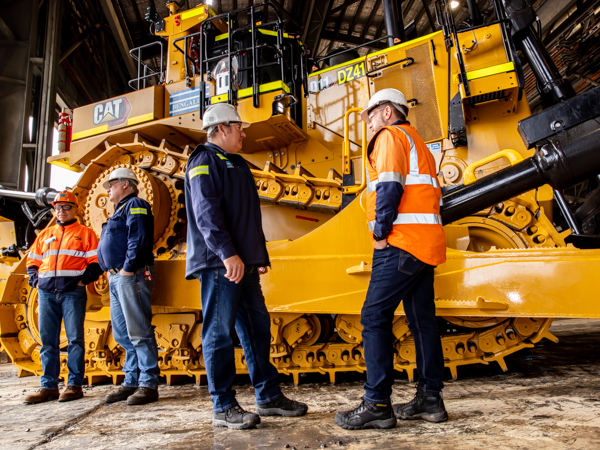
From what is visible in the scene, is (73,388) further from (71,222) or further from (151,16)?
(151,16)

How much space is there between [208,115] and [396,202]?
127 cm

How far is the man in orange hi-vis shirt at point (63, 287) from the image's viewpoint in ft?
11.0

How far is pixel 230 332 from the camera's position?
7.32 feet

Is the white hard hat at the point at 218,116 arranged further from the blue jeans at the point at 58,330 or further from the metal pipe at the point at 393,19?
the metal pipe at the point at 393,19

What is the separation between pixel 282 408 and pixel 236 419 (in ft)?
0.98

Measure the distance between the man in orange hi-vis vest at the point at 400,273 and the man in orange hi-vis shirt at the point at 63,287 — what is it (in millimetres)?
2411

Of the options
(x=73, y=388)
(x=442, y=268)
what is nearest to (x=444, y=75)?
(x=442, y=268)

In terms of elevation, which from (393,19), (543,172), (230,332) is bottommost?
(230,332)

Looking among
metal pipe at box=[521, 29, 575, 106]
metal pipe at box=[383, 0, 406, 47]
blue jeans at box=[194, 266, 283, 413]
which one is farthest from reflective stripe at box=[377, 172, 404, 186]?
metal pipe at box=[383, 0, 406, 47]

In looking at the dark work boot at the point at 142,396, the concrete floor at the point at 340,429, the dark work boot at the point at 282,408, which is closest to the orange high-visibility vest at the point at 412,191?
the concrete floor at the point at 340,429

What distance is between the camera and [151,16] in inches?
195

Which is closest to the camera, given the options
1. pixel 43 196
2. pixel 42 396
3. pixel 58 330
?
pixel 42 396

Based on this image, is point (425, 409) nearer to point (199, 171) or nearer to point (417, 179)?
point (417, 179)

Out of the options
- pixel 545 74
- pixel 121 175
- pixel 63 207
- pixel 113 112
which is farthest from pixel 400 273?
pixel 113 112
